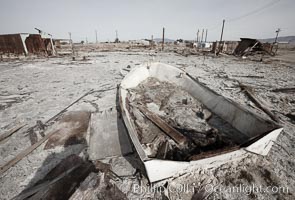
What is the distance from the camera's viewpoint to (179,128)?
3102mm

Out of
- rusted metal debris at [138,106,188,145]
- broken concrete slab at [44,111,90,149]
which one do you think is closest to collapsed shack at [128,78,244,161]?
rusted metal debris at [138,106,188,145]

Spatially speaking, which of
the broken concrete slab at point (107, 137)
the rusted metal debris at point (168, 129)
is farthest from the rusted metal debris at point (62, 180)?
the rusted metal debris at point (168, 129)

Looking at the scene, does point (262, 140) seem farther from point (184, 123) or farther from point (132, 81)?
point (132, 81)

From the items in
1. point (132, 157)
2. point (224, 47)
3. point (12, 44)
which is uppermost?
point (12, 44)

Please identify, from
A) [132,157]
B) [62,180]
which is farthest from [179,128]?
[62,180]

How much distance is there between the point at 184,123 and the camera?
10.8 ft

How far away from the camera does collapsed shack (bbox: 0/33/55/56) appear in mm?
14922

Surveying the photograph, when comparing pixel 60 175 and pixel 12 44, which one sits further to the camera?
pixel 12 44

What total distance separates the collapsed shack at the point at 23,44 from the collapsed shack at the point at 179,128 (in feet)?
57.9

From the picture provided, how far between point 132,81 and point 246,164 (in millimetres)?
4375

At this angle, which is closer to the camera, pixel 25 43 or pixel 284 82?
pixel 284 82

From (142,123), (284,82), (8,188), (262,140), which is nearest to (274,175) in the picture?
(262,140)

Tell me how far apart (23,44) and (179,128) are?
66.4 ft

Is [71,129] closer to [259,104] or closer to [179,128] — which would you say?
[179,128]
